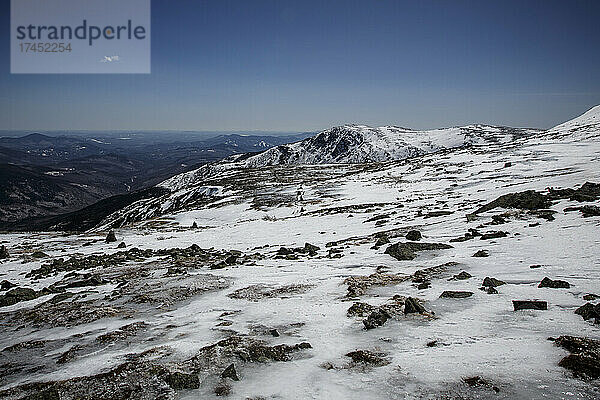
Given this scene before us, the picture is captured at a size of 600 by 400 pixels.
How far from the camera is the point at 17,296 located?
53.3 ft

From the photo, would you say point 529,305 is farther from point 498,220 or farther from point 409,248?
point 498,220

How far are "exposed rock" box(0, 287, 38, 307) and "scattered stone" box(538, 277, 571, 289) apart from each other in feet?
72.8

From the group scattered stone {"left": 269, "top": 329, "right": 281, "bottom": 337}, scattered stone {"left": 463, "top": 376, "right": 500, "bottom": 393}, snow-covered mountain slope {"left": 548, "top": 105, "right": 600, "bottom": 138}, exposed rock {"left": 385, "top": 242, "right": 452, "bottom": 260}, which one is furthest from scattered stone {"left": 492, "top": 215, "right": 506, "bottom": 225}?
snow-covered mountain slope {"left": 548, "top": 105, "right": 600, "bottom": 138}

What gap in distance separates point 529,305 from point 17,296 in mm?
21739

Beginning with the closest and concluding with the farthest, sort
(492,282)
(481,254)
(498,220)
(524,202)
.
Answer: (492,282), (481,254), (498,220), (524,202)

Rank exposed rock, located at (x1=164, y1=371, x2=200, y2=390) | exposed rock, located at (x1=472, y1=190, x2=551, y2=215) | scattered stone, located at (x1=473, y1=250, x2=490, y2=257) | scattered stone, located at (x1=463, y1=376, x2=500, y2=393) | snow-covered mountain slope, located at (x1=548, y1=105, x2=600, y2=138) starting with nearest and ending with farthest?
scattered stone, located at (x1=463, y1=376, x2=500, y2=393) → exposed rock, located at (x1=164, y1=371, x2=200, y2=390) → scattered stone, located at (x1=473, y1=250, x2=490, y2=257) → exposed rock, located at (x1=472, y1=190, x2=551, y2=215) → snow-covered mountain slope, located at (x1=548, y1=105, x2=600, y2=138)

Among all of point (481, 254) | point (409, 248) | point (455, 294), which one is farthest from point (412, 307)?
point (409, 248)

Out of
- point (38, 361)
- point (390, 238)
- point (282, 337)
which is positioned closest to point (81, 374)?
point (38, 361)

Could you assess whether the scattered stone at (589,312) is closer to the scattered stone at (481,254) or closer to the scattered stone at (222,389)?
the scattered stone at (481,254)

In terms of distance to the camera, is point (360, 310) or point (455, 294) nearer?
point (360, 310)

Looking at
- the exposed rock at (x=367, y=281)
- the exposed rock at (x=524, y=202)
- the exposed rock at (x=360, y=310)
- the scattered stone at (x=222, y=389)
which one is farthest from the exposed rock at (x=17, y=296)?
the exposed rock at (x=524, y=202)

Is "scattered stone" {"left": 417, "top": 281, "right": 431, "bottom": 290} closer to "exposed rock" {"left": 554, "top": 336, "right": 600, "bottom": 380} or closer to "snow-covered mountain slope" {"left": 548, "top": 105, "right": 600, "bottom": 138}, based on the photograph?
"exposed rock" {"left": 554, "top": 336, "right": 600, "bottom": 380}

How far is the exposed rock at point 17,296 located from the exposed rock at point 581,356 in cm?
2099

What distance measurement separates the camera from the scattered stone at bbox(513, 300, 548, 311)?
9.62 m
